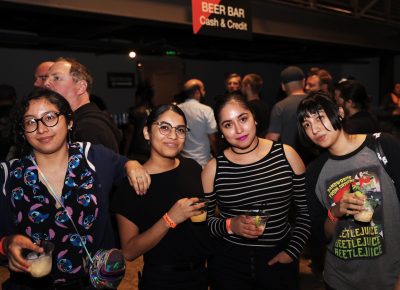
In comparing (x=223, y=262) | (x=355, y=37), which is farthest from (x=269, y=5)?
(x=223, y=262)

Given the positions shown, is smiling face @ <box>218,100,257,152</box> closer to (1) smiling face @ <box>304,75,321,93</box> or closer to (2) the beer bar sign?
(2) the beer bar sign

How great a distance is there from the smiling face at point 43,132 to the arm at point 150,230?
0.50 metres

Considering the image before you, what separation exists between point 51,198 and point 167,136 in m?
0.64

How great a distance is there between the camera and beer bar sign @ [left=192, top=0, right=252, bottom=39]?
4.69 meters

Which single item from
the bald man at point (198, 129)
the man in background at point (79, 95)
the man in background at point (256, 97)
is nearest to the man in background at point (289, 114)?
the man in background at point (256, 97)

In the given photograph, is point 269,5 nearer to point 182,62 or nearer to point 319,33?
point 319,33

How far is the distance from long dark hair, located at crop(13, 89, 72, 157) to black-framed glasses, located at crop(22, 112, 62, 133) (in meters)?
0.04

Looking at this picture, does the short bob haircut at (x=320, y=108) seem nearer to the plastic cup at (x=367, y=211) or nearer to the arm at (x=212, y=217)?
the plastic cup at (x=367, y=211)

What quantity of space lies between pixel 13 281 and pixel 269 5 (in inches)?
270

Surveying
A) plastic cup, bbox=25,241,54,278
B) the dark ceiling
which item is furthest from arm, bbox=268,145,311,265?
the dark ceiling

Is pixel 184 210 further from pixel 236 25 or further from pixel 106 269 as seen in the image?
pixel 236 25

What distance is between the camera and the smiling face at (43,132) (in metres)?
1.76

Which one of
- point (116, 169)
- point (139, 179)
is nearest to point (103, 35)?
point (116, 169)

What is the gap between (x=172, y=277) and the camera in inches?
76.4
